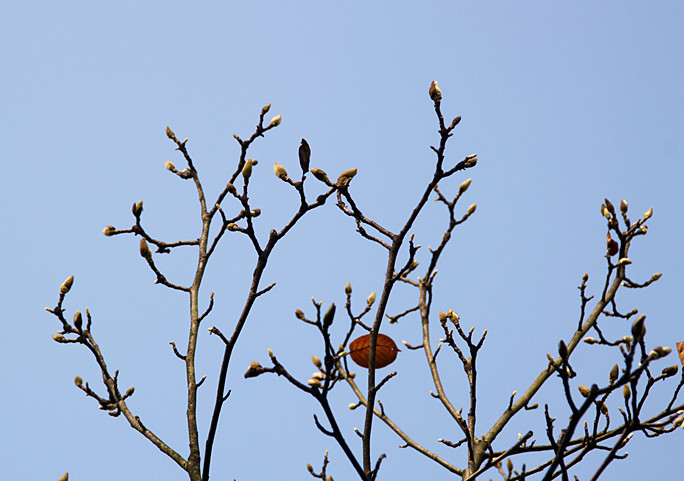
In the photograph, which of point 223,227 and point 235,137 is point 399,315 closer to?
point 223,227

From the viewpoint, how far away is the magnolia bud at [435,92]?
2.51m

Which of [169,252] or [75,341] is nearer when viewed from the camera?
[75,341]

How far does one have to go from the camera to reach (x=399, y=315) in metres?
3.22

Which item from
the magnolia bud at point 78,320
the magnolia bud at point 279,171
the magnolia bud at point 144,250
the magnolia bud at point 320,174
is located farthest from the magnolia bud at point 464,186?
the magnolia bud at point 78,320

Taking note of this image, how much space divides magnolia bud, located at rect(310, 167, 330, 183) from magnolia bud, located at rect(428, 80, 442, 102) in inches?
20.9

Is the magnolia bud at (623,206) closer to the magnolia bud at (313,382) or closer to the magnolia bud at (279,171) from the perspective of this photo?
the magnolia bud at (279,171)

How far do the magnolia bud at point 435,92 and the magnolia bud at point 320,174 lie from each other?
1.74 ft

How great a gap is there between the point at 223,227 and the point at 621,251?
1.79m

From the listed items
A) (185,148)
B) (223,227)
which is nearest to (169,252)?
(223,227)

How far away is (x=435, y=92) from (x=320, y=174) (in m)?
0.56

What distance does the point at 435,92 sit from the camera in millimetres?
2521

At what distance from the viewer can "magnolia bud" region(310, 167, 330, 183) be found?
2.64 metres

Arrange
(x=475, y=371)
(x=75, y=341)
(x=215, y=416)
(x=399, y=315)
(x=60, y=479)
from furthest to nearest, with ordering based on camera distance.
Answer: (x=399, y=315) → (x=475, y=371) → (x=75, y=341) → (x=215, y=416) → (x=60, y=479)

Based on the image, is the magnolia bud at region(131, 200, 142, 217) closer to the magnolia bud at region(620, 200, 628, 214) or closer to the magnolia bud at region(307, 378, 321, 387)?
the magnolia bud at region(307, 378, 321, 387)
